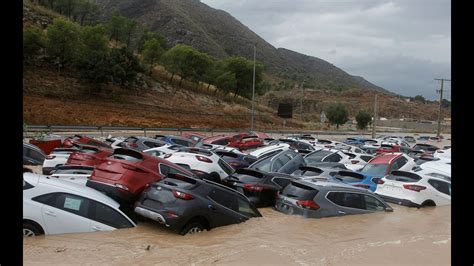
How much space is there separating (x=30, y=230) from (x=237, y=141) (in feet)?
75.8

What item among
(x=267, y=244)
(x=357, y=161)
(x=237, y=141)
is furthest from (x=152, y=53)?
(x=267, y=244)

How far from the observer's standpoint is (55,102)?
59156 mm

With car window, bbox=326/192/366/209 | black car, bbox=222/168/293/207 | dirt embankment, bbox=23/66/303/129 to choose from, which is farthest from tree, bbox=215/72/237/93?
car window, bbox=326/192/366/209

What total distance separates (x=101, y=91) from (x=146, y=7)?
351 ft

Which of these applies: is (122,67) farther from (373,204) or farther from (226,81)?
(373,204)

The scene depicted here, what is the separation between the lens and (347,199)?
38.8 ft

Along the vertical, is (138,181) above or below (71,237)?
above

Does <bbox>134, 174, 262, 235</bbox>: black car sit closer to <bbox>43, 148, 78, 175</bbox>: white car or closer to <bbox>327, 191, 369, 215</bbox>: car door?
<bbox>327, 191, 369, 215</bbox>: car door

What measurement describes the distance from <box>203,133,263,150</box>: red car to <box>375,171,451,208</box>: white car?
15.7 m

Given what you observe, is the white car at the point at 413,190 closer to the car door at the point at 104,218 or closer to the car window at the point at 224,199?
the car window at the point at 224,199
